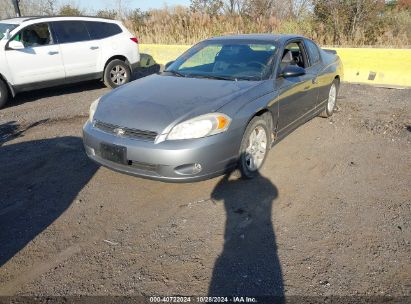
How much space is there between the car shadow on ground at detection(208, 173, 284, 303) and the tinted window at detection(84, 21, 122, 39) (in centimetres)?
613

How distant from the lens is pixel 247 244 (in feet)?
9.93

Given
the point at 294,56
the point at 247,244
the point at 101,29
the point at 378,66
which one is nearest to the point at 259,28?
the point at 378,66

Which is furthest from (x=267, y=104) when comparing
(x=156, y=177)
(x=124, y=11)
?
(x=124, y=11)

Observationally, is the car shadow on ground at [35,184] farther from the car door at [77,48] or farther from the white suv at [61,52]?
the car door at [77,48]

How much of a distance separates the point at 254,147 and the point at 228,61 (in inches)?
51.4

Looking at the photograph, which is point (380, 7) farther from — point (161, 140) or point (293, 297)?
point (293, 297)

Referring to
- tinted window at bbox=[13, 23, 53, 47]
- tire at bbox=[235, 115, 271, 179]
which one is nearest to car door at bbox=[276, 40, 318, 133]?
tire at bbox=[235, 115, 271, 179]

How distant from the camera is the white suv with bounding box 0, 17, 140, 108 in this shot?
7332 millimetres

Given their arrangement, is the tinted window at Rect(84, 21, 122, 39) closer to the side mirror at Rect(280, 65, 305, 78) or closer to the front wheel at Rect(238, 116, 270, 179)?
the side mirror at Rect(280, 65, 305, 78)

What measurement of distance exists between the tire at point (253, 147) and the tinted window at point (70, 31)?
19.0ft

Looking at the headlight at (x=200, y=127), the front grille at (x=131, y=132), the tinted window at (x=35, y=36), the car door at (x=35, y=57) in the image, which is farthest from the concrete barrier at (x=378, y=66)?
the front grille at (x=131, y=132)

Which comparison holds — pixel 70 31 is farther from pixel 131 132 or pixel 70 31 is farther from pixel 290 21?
pixel 290 21

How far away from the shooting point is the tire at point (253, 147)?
12.6ft

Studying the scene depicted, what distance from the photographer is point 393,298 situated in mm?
2467
